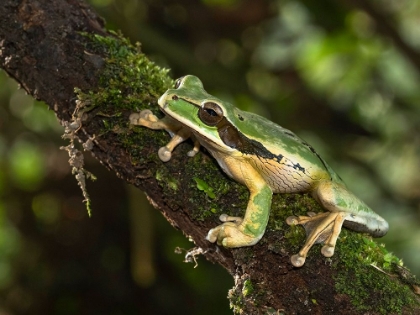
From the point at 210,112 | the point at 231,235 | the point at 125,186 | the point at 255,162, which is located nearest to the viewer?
the point at 231,235

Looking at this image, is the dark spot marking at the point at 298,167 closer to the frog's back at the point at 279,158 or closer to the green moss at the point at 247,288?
the frog's back at the point at 279,158

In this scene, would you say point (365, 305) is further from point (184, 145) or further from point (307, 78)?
point (307, 78)

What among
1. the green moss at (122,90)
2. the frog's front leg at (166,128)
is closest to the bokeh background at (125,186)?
the green moss at (122,90)

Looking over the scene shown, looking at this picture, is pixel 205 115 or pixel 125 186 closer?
pixel 205 115

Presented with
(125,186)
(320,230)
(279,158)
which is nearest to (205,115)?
(279,158)

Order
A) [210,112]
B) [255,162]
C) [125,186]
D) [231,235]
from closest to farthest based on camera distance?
[231,235] → [210,112] → [255,162] → [125,186]

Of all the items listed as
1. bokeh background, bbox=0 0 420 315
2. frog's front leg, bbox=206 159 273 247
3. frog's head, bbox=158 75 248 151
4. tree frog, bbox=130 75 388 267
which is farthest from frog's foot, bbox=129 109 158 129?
bokeh background, bbox=0 0 420 315

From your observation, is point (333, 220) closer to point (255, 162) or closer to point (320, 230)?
point (320, 230)
